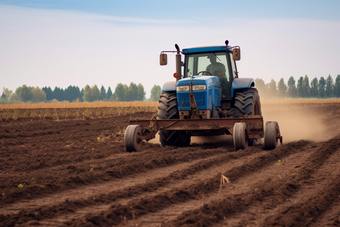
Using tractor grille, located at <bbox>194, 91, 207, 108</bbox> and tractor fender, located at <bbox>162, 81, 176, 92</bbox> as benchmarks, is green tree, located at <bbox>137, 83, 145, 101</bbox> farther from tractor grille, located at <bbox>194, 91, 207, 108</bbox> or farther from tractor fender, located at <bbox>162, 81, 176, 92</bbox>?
tractor grille, located at <bbox>194, 91, 207, 108</bbox>

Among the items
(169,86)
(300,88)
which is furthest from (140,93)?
(169,86)

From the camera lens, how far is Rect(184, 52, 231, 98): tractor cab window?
35.7 feet

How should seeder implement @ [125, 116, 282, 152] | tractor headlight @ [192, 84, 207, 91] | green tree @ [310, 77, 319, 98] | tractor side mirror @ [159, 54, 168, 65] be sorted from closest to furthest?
seeder implement @ [125, 116, 282, 152] → tractor headlight @ [192, 84, 207, 91] → tractor side mirror @ [159, 54, 168, 65] → green tree @ [310, 77, 319, 98]

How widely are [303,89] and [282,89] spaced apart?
8708mm

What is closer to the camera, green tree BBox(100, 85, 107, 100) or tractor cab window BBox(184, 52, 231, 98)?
tractor cab window BBox(184, 52, 231, 98)

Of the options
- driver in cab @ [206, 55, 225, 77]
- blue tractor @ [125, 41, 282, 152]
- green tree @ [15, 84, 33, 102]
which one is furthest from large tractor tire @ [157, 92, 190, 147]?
green tree @ [15, 84, 33, 102]

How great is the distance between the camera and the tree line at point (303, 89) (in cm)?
14012

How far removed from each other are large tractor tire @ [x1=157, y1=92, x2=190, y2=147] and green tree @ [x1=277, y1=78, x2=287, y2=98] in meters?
142

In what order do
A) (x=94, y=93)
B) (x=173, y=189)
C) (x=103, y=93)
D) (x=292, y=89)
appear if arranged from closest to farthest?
(x=173, y=189) < (x=292, y=89) < (x=94, y=93) < (x=103, y=93)

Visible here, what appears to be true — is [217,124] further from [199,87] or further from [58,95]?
[58,95]

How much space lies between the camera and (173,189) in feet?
18.2

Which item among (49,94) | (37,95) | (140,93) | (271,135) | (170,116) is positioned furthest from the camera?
(49,94)

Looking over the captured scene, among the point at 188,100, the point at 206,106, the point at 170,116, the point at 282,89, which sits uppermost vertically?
the point at 282,89

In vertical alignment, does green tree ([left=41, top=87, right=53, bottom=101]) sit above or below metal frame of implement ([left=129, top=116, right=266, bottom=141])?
above
